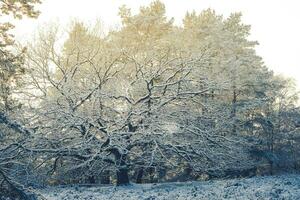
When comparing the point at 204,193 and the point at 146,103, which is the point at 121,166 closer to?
the point at 146,103

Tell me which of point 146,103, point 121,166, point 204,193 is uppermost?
point 146,103

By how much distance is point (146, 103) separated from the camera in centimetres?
2612

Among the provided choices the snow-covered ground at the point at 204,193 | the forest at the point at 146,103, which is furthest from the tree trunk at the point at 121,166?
the snow-covered ground at the point at 204,193

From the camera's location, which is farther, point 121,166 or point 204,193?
A: point 121,166

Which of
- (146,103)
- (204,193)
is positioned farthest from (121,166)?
(204,193)

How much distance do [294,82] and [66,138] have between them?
28.3 meters

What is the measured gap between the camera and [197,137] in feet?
87.4

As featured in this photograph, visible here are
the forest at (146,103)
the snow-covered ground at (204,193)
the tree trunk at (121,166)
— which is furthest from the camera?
the tree trunk at (121,166)

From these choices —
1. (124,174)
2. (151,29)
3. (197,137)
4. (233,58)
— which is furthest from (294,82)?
(124,174)

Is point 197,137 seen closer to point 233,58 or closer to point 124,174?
point 124,174

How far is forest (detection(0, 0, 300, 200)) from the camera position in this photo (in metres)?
23.4

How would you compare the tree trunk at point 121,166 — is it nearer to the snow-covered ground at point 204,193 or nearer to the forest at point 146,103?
the forest at point 146,103

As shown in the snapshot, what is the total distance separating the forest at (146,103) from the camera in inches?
923

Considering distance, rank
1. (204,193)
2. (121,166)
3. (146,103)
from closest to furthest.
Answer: (204,193), (121,166), (146,103)
